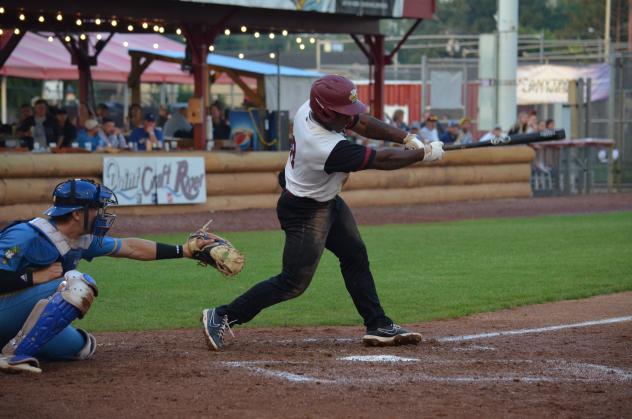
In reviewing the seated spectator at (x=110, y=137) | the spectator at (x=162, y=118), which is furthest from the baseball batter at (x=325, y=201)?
the spectator at (x=162, y=118)

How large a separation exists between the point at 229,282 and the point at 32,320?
5101mm

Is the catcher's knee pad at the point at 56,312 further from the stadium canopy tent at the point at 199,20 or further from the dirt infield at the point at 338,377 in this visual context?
the stadium canopy tent at the point at 199,20

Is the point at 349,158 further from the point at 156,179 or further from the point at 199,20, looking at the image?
the point at 199,20

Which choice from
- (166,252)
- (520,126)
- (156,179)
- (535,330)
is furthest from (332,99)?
(520,126)

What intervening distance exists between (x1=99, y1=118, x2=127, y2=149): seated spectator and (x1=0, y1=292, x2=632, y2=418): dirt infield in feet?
38.4

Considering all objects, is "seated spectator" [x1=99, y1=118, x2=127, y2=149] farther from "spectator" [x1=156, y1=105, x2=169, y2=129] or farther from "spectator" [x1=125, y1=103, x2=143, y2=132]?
"spectator" [x1=156, y1=105, x2=169, y2=129]

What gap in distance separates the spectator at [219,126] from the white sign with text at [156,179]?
3445 mm

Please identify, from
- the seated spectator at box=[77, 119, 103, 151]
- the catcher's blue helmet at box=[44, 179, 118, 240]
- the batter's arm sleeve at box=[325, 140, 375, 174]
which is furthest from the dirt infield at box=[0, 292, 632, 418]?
the seated spectator at box=[77, 119, 103, 151]

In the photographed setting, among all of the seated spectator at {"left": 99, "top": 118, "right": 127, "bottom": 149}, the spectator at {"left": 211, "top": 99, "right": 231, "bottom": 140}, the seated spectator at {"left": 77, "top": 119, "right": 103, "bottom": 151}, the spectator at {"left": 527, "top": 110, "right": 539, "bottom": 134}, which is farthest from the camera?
the spectator at {"left": 527, "top": 110, "right": 539, "bottom": 134}

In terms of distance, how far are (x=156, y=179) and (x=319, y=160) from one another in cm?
1247

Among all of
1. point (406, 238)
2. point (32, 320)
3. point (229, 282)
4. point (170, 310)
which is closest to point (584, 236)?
point (406, 238)

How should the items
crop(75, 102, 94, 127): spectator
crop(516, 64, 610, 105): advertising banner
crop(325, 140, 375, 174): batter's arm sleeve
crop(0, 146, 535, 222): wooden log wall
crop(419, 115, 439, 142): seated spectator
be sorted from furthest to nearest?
crop(516, 64, 610, 105): advertising banner, crop(419, 115, 439, 142): seated spectator, crop(75, 102, 94, 127): spectator, crop(0, 146, 535, 222): wooden log wall, crop(325, 140, 375, 174): batter's arm sleeve

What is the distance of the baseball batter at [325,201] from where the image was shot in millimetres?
6957

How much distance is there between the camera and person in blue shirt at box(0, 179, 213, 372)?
6227 mm
